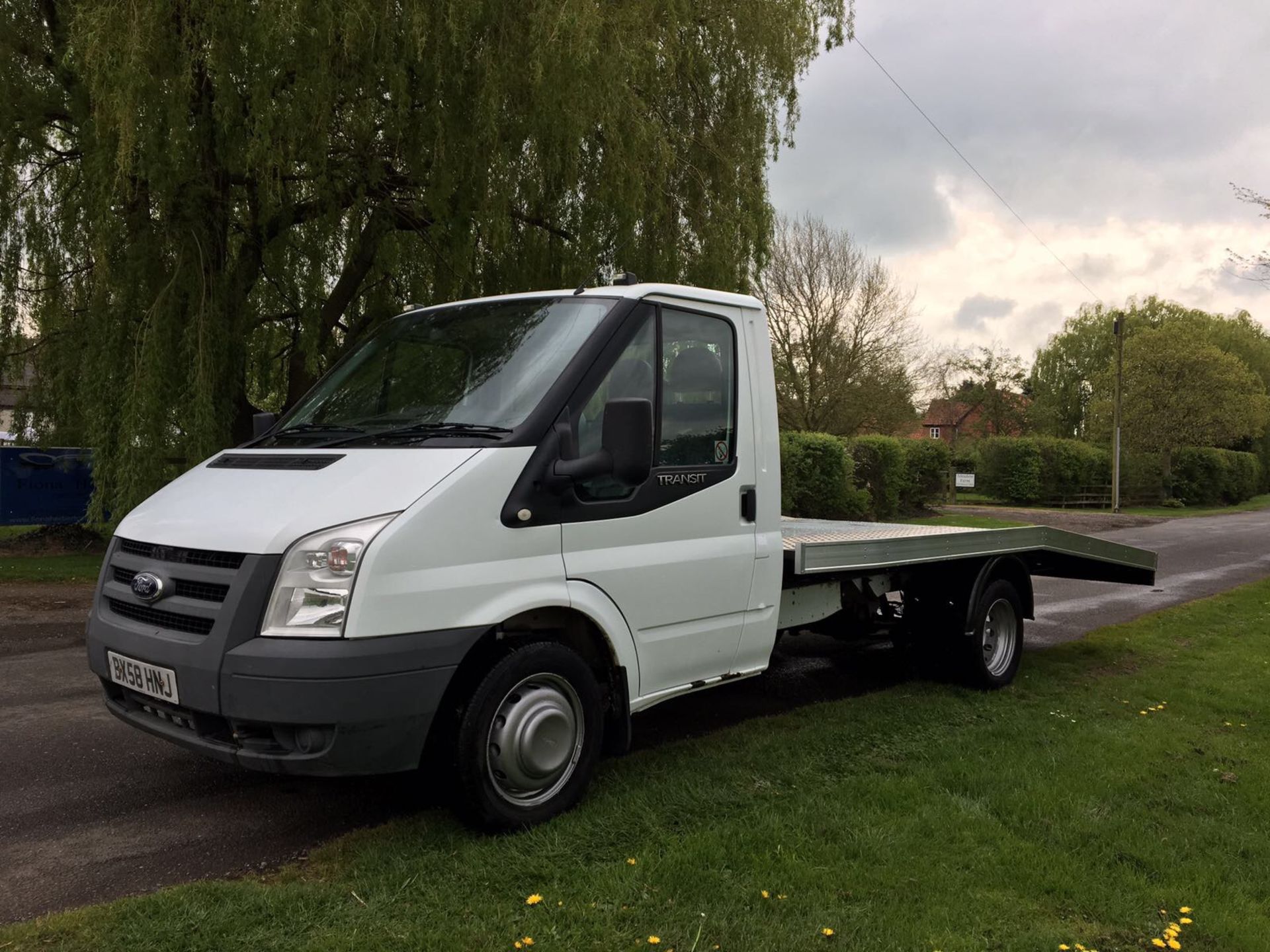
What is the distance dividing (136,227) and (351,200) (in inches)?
84.3

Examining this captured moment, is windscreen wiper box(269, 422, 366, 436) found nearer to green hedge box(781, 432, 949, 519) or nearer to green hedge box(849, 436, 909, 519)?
green hedge box(781, 432, 949, 519)

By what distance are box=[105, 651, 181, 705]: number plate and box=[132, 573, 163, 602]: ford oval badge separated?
248mm

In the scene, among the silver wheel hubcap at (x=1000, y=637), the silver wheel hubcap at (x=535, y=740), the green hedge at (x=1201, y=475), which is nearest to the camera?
the silver wheel hubcap at (x=535, y=740)

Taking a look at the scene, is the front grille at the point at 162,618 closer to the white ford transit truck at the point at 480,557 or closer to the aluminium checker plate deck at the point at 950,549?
the white ford transit truck at the point at 480,557

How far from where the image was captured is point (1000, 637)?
7137 millimetres

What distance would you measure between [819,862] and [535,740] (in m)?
1.19

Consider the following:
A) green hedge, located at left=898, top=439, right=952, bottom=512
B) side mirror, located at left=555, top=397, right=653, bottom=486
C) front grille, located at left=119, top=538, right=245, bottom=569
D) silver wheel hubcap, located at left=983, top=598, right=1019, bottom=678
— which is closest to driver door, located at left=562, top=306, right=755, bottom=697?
side mirror, located at left=555, top=397, right=653, bottom=486

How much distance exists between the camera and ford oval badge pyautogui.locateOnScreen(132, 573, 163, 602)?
3.79 metres

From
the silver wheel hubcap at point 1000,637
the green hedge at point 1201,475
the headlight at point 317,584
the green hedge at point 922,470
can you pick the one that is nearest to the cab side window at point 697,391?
the headlight at point 317,584

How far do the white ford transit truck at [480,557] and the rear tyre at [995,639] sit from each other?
181 cm

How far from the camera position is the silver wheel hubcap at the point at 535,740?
A: 3.88 m

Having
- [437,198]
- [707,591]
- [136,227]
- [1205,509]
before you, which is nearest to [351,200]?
[437,198]

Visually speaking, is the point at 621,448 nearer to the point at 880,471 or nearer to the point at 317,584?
the point at 317,584

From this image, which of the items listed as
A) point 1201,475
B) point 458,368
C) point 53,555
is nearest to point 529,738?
point 458,368
